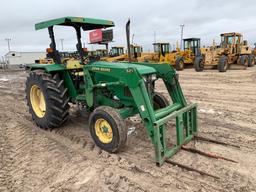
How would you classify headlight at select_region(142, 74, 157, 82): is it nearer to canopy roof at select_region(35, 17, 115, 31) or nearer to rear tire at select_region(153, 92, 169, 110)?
rear tire at select_region(153, 92, 169, 110)

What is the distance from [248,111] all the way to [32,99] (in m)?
5.30

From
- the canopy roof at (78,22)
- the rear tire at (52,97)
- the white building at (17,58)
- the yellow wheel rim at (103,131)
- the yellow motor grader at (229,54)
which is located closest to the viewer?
the yellow wheel rim at (103,131)

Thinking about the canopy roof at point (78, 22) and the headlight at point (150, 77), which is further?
the canopy roof at point (78, 22)

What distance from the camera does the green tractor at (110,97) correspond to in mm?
3707

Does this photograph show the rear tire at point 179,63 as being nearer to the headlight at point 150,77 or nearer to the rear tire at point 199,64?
the rear tire at point 199,64

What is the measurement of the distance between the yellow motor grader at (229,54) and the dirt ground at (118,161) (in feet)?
36.6

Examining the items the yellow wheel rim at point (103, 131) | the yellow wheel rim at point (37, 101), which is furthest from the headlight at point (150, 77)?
the yellow wheel rim at point (37, 101)

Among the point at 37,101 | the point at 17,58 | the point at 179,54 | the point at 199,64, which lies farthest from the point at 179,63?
the point at 17,58

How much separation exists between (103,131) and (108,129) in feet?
0.50

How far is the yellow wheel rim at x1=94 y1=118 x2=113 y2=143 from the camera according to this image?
13.1 feet

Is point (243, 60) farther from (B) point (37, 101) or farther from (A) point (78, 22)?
(B) point (37, 101)

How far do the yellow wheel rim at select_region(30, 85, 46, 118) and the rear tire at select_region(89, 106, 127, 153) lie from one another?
200 cm

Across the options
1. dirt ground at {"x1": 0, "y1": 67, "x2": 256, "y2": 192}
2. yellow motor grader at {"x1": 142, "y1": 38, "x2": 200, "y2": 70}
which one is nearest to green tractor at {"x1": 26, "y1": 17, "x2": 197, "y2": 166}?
dirt ground at {"x1": 0, "y1": 67, "x2": 256, "y2": 192}

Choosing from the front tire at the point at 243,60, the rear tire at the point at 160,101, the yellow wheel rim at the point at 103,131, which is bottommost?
the yellow wheel rim at the point at 103,131
